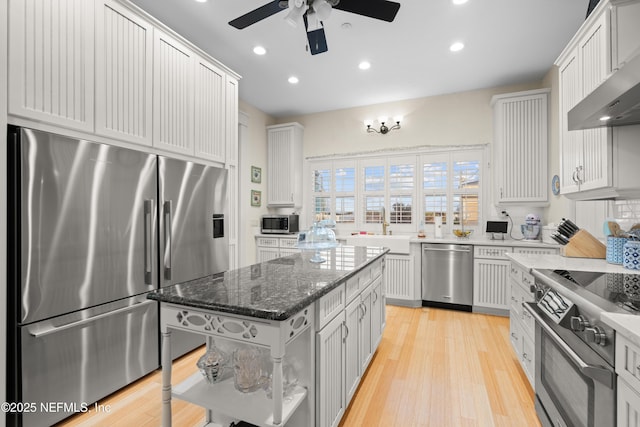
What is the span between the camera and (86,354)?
1813 mm

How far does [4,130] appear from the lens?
1.48 m

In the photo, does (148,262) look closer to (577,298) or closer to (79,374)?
(79,374)

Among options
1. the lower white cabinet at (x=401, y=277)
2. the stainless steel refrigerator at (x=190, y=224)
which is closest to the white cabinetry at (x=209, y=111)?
the stainless steel refrigerator at (x=190, y=224)

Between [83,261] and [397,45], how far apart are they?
3.28m

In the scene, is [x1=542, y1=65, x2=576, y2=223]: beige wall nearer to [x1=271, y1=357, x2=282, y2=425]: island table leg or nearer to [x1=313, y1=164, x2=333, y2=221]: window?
[x1=313, y1=164, x2=333, y2=221]: window

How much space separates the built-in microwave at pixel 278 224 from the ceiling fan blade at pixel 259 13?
296 cm

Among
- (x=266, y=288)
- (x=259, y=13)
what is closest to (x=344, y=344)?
(x=266, y=288)

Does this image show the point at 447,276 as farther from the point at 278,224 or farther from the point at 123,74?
the point at 123,74

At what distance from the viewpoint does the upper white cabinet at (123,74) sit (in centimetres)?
192

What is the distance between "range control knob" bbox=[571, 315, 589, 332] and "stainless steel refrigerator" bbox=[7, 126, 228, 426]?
250cm

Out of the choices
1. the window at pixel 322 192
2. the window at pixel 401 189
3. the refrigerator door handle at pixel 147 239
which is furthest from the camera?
the window at pixel 322 192

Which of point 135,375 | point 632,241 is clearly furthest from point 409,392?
point 135,375

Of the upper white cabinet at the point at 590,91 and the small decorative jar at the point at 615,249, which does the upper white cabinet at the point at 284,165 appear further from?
the small decorative jar at the point at 615,249

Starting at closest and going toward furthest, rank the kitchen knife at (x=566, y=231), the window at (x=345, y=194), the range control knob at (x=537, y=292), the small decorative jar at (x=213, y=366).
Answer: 1. the small decorative jar at (x=213, y=366)
2. the range control knob at (x=537, y=292)
3. the kitchen knife at (x=566, y=231)
4. the window at (x=345, y=194)
